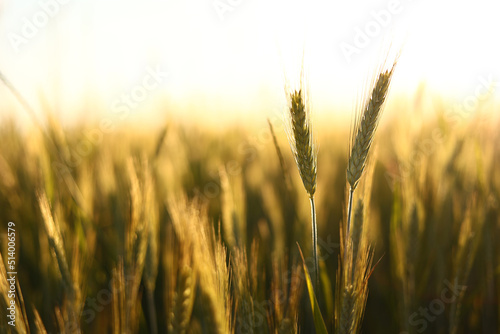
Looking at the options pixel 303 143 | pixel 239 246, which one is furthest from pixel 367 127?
pixel 239 246

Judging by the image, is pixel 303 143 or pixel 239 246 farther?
pixel 239 246

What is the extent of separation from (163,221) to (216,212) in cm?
31

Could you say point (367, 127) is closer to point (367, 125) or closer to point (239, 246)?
point (367, 125)

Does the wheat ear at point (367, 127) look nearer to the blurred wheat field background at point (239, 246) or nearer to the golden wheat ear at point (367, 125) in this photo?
the golden wheat ear at point (367, 125)

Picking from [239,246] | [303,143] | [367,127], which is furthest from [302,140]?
[239,246]

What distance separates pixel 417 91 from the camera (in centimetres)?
162

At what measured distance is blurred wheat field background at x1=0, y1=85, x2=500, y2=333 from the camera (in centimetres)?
87

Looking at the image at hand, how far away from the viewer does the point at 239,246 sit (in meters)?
1.09

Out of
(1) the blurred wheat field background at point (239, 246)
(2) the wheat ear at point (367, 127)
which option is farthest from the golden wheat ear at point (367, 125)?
(1) the blurred wheat field background at point (239, 246)

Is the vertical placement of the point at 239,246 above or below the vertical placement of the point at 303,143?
below

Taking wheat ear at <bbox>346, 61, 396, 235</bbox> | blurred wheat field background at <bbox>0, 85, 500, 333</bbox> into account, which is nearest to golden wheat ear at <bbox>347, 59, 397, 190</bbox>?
wheat ear at <bbox>346, 61, 396, 235</bbox>

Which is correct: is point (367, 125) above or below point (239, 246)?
above

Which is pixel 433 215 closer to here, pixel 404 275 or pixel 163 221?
pixel 404 275

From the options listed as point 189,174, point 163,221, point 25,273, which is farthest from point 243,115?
point 25,273
